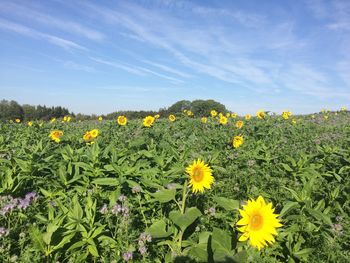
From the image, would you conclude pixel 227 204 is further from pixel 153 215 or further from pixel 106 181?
pixel 106 181

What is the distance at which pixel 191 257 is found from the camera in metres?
2.86

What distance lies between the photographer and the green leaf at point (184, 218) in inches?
116

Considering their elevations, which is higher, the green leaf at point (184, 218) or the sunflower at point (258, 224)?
the sunflower at point (258, 224)

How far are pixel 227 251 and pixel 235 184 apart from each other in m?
2.38

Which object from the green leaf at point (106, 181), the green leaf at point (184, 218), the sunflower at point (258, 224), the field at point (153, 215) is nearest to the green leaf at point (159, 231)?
the field at point (153, 215)

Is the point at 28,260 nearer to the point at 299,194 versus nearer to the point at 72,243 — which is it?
the point at 72,243

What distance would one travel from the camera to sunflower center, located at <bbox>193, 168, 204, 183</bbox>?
127 inches

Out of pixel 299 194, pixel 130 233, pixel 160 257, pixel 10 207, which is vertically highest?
pixel 299 194

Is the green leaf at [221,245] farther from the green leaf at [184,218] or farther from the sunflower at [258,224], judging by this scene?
the green leaf at [184,218]

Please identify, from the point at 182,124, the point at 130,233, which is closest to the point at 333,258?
the point at 130,233

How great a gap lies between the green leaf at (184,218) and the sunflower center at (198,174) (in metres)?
0.30

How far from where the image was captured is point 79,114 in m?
27.9

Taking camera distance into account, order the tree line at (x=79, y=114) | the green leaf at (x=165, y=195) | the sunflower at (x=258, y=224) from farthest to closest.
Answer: the tree line at (x=79, y=114) → the green leaf at (x=165, y=195) → the sunflower at (x=258, y=224)

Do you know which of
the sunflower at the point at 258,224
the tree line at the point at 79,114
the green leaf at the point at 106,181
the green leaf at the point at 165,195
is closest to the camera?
the sunflower at the point at 258,224
